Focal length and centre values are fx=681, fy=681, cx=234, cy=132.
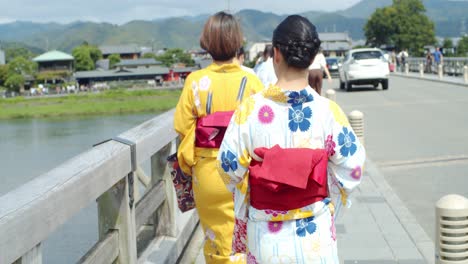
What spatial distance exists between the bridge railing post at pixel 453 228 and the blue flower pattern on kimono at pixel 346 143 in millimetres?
1374

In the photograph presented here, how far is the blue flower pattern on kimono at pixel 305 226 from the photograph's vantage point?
287 centimetres

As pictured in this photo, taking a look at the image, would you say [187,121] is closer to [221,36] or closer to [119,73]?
[221,36]

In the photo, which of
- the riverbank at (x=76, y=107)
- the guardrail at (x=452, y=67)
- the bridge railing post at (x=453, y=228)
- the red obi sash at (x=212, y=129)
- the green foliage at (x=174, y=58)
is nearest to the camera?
the red obi sash at (x=212, y=129)

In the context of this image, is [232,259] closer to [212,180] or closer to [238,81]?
[212,180]

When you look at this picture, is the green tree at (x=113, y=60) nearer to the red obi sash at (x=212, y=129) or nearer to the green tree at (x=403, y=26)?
the green tree at (x=403, y=26)

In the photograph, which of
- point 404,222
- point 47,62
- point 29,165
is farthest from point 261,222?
point 47,62

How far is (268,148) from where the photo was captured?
2854mm

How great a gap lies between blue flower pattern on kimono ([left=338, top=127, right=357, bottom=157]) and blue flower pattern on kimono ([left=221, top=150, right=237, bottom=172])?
46cm

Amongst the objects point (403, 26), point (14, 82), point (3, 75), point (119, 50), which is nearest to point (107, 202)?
point (403, 26)

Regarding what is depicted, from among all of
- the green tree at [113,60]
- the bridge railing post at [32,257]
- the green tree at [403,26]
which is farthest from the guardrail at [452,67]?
the green tree at [113,60]

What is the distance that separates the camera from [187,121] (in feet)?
12.9

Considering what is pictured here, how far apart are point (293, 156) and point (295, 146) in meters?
0.08

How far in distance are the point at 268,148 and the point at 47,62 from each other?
130798 mm

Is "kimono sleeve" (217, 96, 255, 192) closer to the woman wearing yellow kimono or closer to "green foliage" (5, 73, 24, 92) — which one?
the woman wearing yellow kimono
